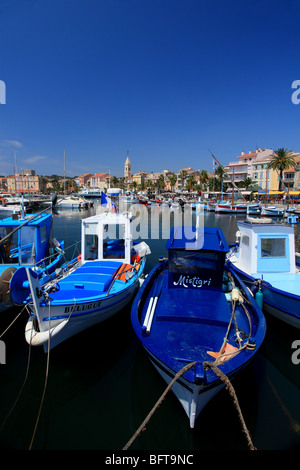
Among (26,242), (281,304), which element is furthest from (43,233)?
(281,304)

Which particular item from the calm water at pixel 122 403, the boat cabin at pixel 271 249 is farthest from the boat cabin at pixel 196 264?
the boat cabin at pixel 271 249

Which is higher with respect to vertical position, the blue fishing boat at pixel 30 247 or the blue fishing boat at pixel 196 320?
the blue fishing boat at pixel 30 247

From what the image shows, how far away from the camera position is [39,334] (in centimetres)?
648

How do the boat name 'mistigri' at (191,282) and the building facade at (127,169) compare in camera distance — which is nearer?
the boat name 'mistigri' at (191,282)

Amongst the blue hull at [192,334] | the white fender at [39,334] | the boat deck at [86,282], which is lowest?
the white fender at [39,334]

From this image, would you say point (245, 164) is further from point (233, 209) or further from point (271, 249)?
point (271, 249)

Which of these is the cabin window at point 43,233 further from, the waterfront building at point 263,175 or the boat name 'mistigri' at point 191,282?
the waterfront building at point 263,175

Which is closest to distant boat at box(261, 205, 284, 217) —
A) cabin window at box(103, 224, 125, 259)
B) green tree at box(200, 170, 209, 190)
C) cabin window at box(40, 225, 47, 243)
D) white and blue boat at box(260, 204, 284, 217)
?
white and blue boat at box(260, 204, 284, 217)

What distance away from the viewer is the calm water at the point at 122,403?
16.3 feet

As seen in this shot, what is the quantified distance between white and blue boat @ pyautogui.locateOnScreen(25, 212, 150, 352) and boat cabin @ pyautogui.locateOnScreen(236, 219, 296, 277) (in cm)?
521

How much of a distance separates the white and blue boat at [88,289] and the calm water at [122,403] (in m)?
1.00

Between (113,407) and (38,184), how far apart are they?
163m
